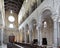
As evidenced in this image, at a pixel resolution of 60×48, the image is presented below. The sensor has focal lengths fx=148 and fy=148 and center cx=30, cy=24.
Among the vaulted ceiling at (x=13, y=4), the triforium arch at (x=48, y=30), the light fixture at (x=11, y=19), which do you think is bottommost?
the triforium arch at (x=48, y=30)

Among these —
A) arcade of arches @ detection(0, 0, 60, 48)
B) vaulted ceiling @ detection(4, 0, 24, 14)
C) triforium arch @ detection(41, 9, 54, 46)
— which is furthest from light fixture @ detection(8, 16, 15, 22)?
triforium arch @ detection(41, 9, 54, 46)

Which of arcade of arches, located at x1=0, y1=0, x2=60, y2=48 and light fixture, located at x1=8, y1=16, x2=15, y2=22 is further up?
light fixture, located at x1=8, y1=16, x2=15, y2=22

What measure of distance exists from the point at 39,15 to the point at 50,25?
210 inches

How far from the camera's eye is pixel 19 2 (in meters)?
35.3

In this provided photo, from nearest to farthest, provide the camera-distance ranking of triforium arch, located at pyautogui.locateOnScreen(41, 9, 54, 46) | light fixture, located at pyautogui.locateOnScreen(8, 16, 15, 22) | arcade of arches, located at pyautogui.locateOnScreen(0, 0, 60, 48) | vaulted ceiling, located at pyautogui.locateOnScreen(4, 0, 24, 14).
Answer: arcade of arches, located at pyautogui.locateOnScreen(0, 0, 60, 48)
triforium arch, located at pyautogui.locateOnScreen(41, 9, 54, 46)
vaulted ceiling, located at pyautogui.locateOnScreen(4, 0, 24, 14)
light fixture, located at pyautogui.locateOnScreen(8, 16, 15, 22)

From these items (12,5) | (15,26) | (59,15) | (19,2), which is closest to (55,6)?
(59,15)

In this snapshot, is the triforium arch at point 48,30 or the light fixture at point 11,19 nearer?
the triforium arch at point 48,30

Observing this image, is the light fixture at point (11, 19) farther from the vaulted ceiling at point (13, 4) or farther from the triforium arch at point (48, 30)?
the triforium arch at point (48, 30)

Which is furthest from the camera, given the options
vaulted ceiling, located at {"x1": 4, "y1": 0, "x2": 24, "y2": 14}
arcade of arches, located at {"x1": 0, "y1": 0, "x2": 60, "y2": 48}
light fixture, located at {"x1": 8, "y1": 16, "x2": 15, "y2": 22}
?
light fixture, located at {"x1": 8, "y1": 16, "x2": 15, "y2": 22}

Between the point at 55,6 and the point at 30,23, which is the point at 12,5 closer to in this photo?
the point at 30,23

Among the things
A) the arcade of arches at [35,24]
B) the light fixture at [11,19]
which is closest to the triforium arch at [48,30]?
the arcade of arches at [35,24]

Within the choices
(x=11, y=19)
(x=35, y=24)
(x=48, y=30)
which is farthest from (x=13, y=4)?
(x=48, y=30)

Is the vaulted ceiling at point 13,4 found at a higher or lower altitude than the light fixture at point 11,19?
higher

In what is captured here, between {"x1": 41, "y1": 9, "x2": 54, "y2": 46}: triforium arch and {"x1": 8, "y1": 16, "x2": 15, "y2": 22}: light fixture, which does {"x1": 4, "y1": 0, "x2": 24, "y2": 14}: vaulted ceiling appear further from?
{"x1": 41, "y1": 9, "x2": 54, "y2": 46}: triforium arch
